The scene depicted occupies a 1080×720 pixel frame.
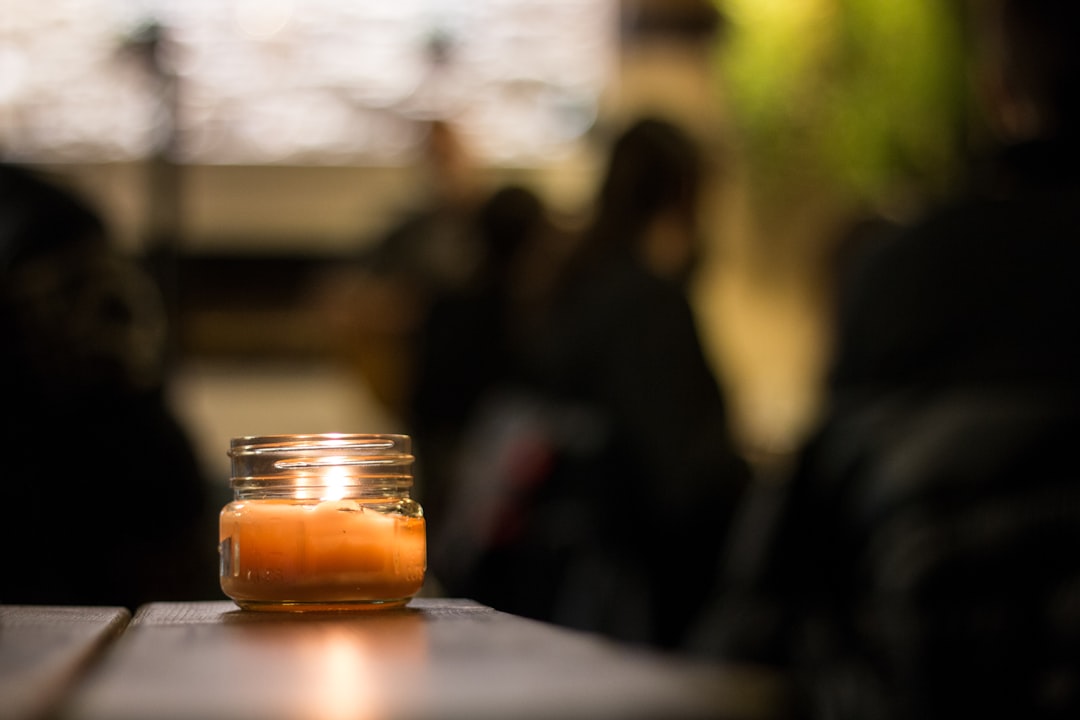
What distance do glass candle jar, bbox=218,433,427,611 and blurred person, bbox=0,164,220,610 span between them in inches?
30.7

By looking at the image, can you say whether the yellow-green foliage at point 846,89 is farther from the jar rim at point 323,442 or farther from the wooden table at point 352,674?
the wooden table at point 352,674

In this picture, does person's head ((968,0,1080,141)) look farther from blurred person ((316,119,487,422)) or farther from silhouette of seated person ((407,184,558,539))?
blurred person ((316,119,487,422))

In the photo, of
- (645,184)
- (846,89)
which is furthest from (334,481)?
(846,89)

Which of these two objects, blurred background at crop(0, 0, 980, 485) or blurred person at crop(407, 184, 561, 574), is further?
blurred background at crop(0, 0, 980, 485)

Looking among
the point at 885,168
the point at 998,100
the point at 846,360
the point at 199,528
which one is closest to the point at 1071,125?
the point at 998,100

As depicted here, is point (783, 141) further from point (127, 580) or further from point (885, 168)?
point (127, 580)

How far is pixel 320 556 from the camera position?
0.76 meters

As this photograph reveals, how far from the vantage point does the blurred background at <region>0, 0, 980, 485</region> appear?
509 cm

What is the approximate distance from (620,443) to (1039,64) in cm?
100

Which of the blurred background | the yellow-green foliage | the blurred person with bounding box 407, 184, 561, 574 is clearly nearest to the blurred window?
the blurred background

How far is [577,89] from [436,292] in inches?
96.1

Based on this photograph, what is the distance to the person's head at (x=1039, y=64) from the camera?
1635mm

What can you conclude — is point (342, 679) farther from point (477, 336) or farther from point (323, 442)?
point (477, 336)

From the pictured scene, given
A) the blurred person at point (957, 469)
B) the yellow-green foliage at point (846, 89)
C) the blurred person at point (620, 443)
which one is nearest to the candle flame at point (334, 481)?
the blurred person at point (957, 469)
